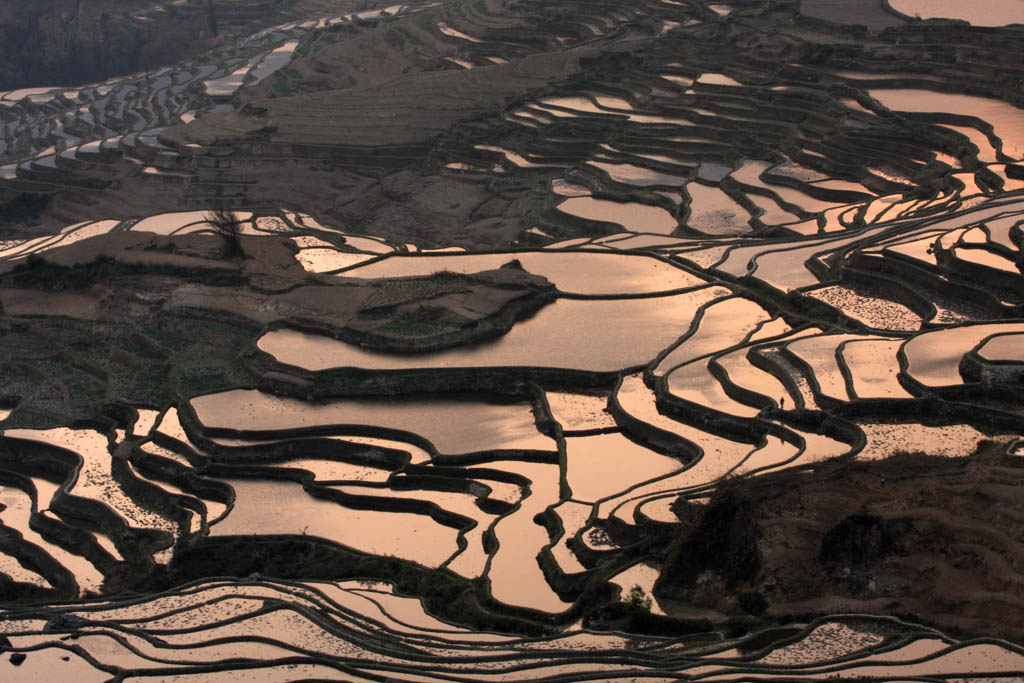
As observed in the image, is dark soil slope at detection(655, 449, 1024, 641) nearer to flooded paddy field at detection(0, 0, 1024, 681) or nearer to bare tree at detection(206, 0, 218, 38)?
flooded paddy field at detection(0, 0, 1024, 681)

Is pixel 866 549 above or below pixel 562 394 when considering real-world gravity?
Result: above

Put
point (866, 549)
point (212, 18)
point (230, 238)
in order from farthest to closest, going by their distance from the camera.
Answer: point (212, 18), point (230, 238), point (866, 549)

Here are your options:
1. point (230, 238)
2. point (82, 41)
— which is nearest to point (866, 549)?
point (230, 238)

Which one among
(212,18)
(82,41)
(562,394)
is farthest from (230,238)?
(82,41)

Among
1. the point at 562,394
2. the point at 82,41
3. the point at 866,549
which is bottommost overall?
the point at 82,41

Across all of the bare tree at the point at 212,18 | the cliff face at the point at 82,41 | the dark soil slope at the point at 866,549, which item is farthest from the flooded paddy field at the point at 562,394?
the bare tree at the point at 212,18

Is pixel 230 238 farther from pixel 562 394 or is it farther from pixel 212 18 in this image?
pixel 212 18

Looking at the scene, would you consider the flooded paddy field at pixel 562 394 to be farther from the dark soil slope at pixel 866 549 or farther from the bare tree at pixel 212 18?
the bare tree at pixel 212 18

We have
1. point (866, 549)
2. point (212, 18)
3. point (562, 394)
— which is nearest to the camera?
point (866, 549)

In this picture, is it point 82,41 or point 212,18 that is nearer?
point 82,41
